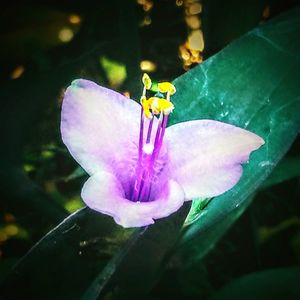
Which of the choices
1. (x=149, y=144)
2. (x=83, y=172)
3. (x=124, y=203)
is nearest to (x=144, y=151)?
(x=149, y=144)

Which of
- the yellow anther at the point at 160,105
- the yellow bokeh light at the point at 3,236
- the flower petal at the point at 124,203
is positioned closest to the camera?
the flower petal at the point at 124,203

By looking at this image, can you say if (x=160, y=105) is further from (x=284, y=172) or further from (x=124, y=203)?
(x=284, y=172)

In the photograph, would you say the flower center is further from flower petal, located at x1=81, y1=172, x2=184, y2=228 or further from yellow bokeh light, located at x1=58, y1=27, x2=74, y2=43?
yellow bokeh light, located at x1=58, y1=27, x2=74, y2=43

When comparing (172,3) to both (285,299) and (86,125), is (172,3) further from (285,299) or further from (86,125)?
(285,299)

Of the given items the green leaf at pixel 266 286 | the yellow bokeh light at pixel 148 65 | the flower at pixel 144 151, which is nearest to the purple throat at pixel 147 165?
the flower at pixel 144 151

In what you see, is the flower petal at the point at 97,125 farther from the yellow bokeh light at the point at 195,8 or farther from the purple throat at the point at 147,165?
the yellow bokeh light at the point at 195,8

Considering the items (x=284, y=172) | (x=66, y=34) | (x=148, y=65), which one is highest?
(x=66, y=34)
